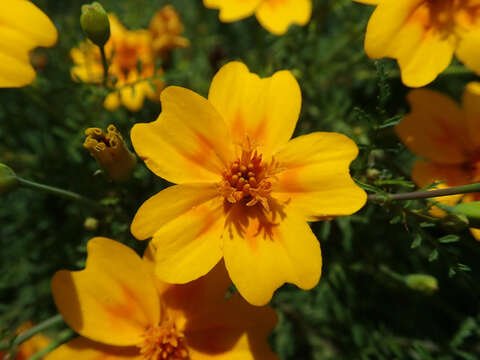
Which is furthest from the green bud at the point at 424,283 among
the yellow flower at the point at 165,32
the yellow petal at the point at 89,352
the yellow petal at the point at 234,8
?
the yellow flower at the point at 165,32

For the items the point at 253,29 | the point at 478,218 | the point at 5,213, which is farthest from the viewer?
the point at 253,29

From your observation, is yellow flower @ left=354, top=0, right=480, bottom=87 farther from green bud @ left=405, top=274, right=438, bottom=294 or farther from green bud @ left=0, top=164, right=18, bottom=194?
green bud @ left=0, top=164, right=18, bottom=194

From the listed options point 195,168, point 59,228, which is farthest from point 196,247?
point 59,228

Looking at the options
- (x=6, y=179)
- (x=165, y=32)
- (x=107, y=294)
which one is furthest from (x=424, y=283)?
(x=165, y=32)

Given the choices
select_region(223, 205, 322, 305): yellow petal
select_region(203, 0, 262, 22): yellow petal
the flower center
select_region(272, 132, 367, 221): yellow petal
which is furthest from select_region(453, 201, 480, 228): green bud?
select_region(203, 0, 262, 22): yellow petal

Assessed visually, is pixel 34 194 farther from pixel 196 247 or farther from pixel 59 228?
pixel 196 247
